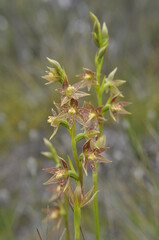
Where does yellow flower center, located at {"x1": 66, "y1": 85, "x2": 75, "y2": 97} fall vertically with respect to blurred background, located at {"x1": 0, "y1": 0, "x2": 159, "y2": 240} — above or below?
below

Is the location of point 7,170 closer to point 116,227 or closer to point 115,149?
point 115,149

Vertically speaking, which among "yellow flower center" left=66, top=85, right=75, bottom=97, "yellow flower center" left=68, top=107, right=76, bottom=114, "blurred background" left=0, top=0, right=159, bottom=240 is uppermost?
"blurred background" left=0, top=0, right=159, bottom=240

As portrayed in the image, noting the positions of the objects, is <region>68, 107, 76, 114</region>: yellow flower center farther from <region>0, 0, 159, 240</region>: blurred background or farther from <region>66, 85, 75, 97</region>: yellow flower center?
<region>0, 0, 159, 240</region>: blurred background

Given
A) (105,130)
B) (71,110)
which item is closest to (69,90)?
(71,110)

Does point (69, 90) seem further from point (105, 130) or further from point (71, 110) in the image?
point (105, 130)

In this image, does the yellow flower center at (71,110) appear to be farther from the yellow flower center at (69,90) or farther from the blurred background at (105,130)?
the blurred background at (105,130)

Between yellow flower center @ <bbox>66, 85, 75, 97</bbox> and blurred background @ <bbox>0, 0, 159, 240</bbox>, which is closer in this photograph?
yellow flower center @ <bbox>66, 85, 75, 97</bbox>

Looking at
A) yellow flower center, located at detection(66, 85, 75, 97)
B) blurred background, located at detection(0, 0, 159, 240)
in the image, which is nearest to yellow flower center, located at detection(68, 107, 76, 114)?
yellow flower center, located at detection(66, 85, 75, 97)

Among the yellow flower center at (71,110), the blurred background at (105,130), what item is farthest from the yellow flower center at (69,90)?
the blurred background at (105,130)
